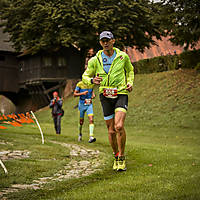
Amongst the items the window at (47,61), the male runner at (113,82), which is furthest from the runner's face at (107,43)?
the window at (47,61)

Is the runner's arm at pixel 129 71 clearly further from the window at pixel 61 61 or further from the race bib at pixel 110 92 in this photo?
the window at pixel 61 61

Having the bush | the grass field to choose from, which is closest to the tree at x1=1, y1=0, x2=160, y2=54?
the bush

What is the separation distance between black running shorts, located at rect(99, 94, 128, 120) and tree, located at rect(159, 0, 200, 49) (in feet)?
56.8

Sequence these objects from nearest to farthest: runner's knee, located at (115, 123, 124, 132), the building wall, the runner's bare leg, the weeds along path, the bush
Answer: the weeds along path < runner's knee, located at (115, 123, 124, 132) < the runner's bare leg < the bush < the building wall

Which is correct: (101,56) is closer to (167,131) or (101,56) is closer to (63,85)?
(167,131)

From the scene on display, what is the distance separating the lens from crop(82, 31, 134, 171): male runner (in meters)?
6.76

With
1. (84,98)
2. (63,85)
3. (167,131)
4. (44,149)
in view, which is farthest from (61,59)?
(44,149)

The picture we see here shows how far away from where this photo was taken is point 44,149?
10.1 m

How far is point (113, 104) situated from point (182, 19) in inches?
728

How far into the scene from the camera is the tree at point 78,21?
33.3 m

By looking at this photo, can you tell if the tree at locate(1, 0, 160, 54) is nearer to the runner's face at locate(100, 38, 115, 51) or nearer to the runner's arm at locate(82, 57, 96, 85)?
the runner's arm at locate(82, 57, 96, 85)

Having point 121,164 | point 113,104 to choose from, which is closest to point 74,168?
point 121,164

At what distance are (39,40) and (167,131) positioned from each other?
64.1ft

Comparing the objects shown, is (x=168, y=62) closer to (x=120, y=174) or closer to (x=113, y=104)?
(x=113, y=104)
